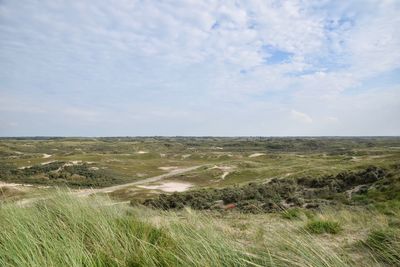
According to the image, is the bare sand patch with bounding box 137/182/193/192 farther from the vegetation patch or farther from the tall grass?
the tall grass

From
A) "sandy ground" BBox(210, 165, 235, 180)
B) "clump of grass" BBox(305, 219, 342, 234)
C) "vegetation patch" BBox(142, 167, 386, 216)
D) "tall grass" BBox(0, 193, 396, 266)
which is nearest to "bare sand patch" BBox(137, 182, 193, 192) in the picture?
"sandy ground" BBox(210, 165, 235, 180)

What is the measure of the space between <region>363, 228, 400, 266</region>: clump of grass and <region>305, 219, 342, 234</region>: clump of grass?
6.33 feet

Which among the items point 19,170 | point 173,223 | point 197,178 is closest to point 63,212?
point 173,223

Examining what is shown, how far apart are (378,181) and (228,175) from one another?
35.0m

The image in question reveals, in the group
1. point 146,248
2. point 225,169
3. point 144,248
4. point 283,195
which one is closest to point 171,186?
point 225,169

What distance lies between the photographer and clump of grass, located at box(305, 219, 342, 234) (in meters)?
7.70

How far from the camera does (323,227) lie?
788 centimetres

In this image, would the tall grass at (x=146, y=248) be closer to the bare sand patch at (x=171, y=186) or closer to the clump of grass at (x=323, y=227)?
the clump of grass at (x=323, y=227)

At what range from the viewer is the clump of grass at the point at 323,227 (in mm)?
7695

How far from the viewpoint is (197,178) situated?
56.7 meters

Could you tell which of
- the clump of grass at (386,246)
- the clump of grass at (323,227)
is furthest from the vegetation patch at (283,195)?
the clump of grass at (386,246)

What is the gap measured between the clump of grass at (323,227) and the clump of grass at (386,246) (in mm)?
1929

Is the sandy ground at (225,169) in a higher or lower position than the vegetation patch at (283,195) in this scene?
lower

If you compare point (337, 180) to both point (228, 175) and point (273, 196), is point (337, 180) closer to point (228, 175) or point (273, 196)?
point (273, 196)
